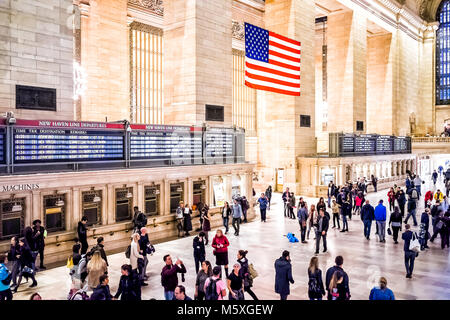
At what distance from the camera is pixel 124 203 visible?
1232 cm

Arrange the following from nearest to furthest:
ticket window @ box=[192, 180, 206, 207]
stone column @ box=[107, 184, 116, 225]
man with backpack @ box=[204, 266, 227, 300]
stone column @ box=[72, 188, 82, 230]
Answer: man with backpack @ box=[204, 266, 227, 300] < stone column @ box=[72, 188, 82, 230] < stone column @ box=[107, 184, 116, 225] < ticket window @ box=[192, 180, 206, 207]

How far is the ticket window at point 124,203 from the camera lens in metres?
12.1

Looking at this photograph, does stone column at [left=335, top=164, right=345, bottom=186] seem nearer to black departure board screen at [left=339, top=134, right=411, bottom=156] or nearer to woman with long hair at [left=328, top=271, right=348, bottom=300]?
black departure board screen at [left=339, top=134, right=411, bottom=156]

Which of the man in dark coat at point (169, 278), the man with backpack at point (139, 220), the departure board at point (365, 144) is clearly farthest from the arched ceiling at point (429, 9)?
the man in dark coat at point (169, 278)

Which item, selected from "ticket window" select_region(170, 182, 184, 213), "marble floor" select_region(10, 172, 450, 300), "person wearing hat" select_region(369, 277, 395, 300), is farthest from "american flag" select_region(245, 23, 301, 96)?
"person wearing hat" select_region(369, 277, 395, 300)

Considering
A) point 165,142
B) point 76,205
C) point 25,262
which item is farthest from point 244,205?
point 25,262

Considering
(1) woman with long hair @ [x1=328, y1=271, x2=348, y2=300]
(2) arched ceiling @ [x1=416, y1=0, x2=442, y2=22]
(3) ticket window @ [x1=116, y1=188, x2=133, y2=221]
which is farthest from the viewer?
(2) arched ceiling @ [x1=416, y1=0, x2=442, y2=22]

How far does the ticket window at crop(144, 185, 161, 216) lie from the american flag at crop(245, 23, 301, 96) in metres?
7.71

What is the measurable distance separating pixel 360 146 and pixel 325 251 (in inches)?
673

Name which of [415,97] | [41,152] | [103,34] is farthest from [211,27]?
[415,97]

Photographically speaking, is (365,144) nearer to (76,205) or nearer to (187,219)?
(187,219)

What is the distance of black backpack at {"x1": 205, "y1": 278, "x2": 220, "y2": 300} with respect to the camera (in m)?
6.00

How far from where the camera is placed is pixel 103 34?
1942 cm
